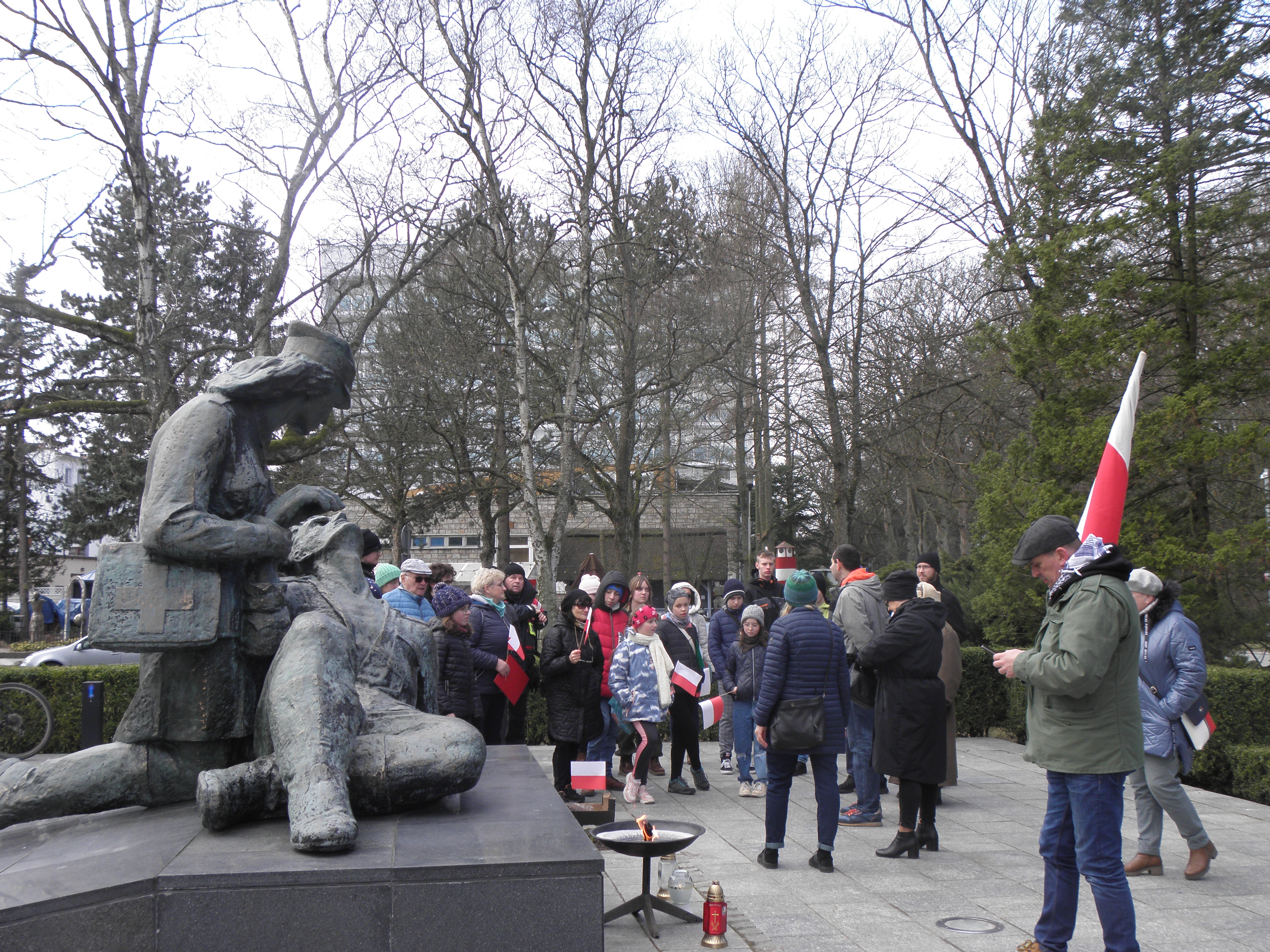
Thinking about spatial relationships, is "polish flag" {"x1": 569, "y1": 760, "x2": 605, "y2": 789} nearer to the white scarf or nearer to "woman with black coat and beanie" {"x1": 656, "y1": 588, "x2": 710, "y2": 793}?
the white scarf

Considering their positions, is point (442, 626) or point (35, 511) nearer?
point (442, 626)

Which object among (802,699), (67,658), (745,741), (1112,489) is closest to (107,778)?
(802,699)

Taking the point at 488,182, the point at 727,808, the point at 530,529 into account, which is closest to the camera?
the point at 727,808

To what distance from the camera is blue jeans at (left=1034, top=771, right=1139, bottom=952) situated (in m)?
3.80

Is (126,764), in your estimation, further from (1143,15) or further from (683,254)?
(683,254)

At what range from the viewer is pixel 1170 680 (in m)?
5.98

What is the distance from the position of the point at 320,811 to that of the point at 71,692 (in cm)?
931

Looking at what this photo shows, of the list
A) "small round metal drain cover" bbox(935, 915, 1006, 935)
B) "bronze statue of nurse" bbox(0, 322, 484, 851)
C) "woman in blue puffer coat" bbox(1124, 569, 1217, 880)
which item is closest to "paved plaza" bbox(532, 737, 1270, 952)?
"small round metal drain cover" bbox(935, 915, 1006, 935)

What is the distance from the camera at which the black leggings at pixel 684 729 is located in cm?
870

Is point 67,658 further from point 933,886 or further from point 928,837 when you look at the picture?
point 933,886

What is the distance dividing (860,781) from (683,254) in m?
12.8

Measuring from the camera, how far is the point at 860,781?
7.63 meters

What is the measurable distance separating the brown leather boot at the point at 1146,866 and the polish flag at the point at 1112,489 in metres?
2.28

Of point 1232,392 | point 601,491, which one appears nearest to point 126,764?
point 1232,392
